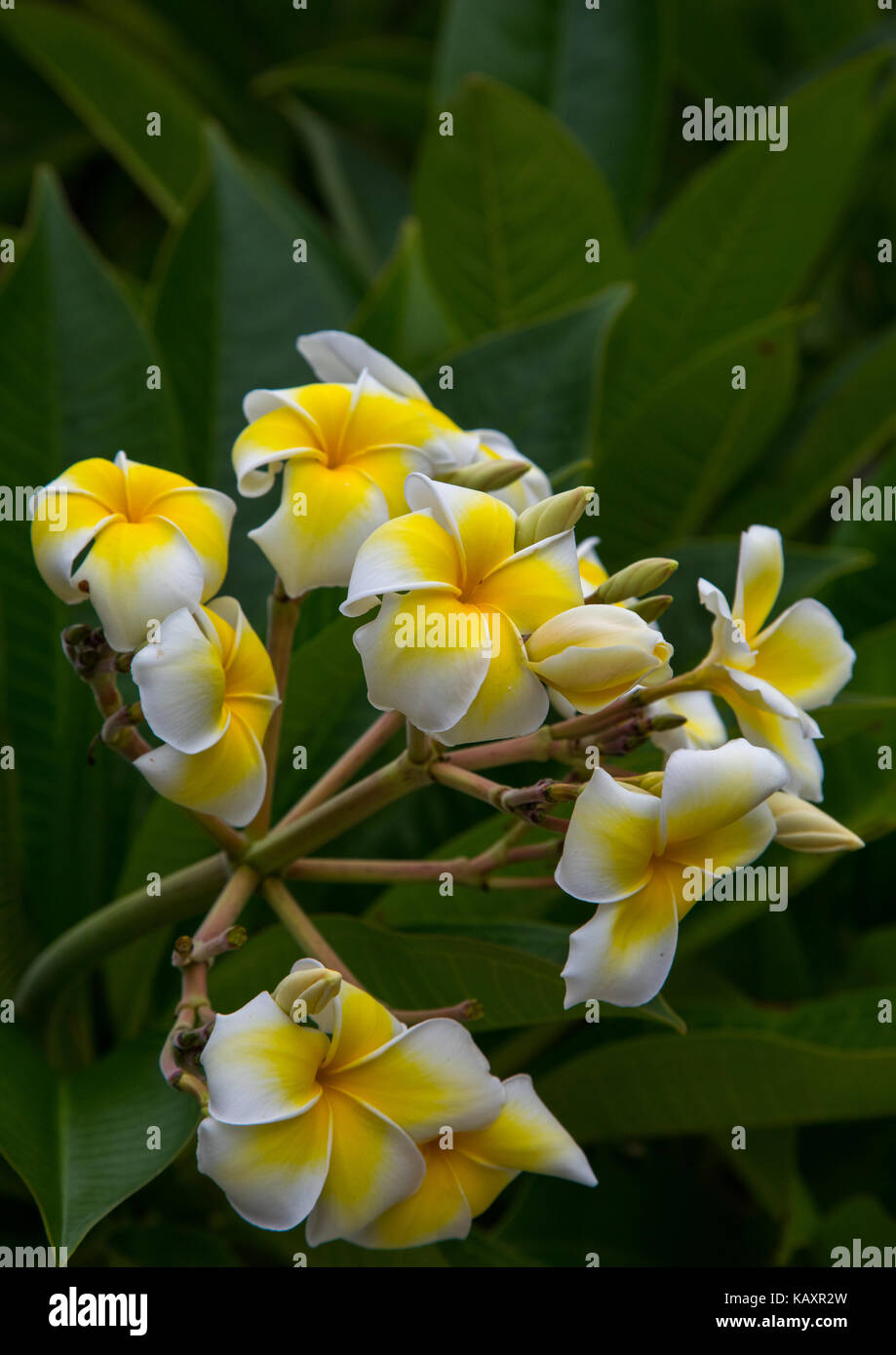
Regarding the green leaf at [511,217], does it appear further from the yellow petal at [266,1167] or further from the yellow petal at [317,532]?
the yellow petal at [266,1167]

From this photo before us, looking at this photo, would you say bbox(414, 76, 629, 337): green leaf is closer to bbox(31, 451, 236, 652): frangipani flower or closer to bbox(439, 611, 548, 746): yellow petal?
bbox(31, 451, 236, 652): frangipani flower

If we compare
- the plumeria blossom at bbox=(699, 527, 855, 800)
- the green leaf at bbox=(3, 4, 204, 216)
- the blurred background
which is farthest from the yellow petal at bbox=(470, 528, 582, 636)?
the green leaf at bbox=(3, 4, 204, 216)

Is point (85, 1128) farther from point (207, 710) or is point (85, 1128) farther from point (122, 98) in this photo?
point (122, 98)

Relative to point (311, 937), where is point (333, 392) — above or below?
above

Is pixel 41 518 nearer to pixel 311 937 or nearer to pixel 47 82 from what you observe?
pixel 311 937

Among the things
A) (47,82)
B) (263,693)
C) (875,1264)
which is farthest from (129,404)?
(47,82)
